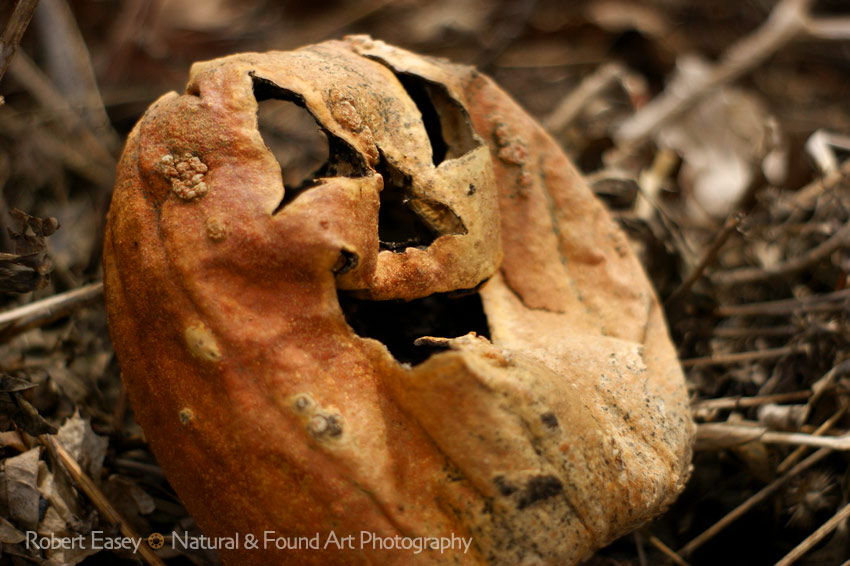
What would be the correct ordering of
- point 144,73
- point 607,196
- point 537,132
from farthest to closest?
point 144,73
point 607,196
point 537,132

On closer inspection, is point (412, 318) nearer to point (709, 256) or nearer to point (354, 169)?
→ point (354, 169)

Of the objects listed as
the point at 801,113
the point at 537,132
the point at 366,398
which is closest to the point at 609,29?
the point at 801,113

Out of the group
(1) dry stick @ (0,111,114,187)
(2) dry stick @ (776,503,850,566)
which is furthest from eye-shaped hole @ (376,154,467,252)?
(1) dry stick @ (0,111,114,187)

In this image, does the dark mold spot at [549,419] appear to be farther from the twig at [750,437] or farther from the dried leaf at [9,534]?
the dried leaf at [9,534]

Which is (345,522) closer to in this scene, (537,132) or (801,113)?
(537,132)

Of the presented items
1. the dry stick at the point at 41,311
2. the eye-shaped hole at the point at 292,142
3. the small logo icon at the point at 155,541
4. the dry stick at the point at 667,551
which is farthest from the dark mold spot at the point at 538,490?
the eye-shaped hole at the point at 292,142

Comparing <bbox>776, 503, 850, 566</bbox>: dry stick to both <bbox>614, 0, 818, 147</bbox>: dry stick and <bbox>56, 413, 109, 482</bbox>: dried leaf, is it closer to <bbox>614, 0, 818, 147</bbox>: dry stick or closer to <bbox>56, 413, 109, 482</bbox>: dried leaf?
<bbox>56, 413, 109, 482</bbox>: dried leaf
